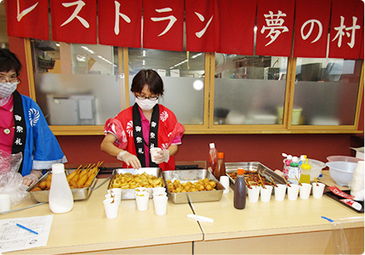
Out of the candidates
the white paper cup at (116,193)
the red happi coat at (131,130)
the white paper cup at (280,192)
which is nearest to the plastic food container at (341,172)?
the white paper cup at (280,192)

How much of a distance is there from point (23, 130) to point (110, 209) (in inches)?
38.7

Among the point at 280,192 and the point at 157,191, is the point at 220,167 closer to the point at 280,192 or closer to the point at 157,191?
the point at 280,192

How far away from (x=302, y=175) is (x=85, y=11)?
2.67 meters

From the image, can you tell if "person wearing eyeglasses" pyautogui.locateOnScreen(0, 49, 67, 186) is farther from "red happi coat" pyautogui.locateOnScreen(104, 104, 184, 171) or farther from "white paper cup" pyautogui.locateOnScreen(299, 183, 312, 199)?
"white paper cup" pyautogui.locateOnScreen(299, 183, 312, 199)

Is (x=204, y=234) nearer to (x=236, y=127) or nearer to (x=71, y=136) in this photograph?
(x=236, y=127)

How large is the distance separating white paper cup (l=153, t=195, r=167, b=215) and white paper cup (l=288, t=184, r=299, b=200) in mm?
726

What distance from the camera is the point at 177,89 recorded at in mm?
2832

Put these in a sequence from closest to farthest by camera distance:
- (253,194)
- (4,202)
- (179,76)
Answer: (4,202) < (253,194) < (179,76)

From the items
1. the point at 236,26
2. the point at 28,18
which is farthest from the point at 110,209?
the point at 236,26

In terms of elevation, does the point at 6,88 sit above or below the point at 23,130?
above

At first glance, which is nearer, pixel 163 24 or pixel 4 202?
pixel 4 202

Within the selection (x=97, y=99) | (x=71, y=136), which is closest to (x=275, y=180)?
(x=97, y=99)

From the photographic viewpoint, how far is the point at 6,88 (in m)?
1.38

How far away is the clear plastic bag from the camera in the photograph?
3.73ft
